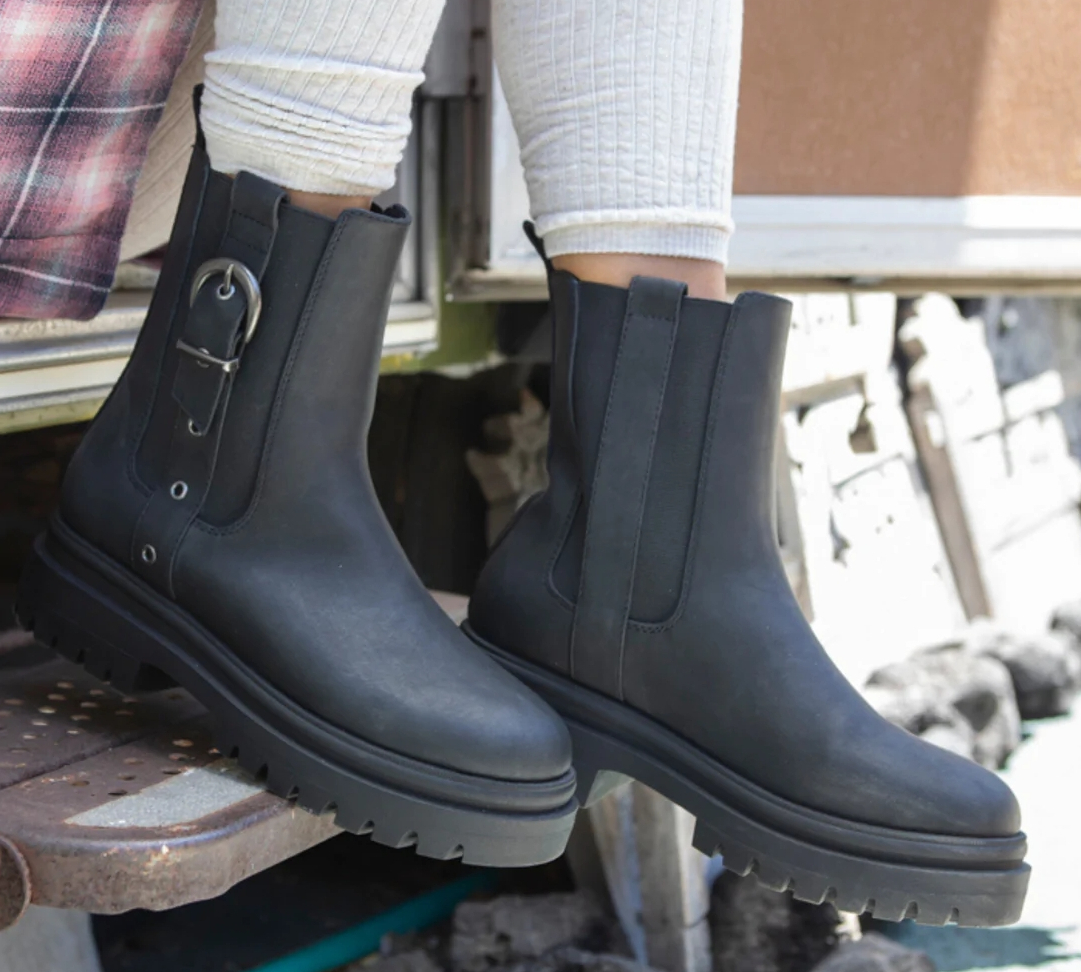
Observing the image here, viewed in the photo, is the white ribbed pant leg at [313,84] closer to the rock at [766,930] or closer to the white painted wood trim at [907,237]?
the white painted wood trim at [907,237]

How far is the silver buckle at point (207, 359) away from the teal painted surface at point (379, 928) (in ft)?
2.51

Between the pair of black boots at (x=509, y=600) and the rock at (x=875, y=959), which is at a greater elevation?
the pair of black boots at (x=509, y=600)

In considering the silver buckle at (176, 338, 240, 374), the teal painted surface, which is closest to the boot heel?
the silver buckle at (176, 338, 240, 374)

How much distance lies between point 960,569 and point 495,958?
1481 mm

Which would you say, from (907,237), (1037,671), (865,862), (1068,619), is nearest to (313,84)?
(865,862)

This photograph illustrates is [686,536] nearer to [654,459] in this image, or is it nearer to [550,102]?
[654,459]

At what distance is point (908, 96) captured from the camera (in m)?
1.47

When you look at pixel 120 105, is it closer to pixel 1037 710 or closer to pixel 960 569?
pixel 1037 710

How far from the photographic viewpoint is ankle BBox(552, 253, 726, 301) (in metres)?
0.83

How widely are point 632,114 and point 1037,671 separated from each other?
1.65 metres

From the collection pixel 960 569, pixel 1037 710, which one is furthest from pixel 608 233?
pixel 960 569

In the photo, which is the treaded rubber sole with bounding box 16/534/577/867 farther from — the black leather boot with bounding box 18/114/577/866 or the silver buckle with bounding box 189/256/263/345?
the silver buckle with bounding box 189/256/263/345

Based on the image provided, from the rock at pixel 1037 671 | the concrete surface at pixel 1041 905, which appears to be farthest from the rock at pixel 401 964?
the rock at pixel 1037 671

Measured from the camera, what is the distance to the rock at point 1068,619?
2439 mm
